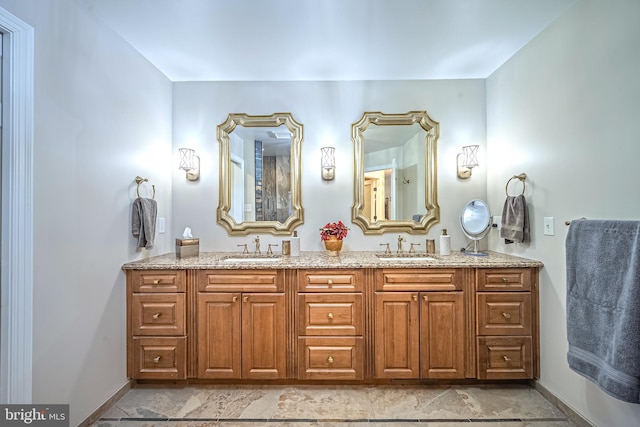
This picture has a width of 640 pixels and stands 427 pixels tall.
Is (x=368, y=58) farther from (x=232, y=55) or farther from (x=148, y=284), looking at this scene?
(x=148, y=284)

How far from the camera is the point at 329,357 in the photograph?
6.97ft

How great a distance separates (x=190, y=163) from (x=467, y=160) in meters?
2.48

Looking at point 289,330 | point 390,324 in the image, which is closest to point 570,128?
point 390,324

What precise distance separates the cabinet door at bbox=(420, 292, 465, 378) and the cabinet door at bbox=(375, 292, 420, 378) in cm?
6

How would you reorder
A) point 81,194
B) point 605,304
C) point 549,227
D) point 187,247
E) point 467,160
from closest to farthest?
point 605,304
point 81,194
point 549,227
point 187,247
point 467,160

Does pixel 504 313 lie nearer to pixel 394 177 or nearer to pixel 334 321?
pixel 334 321

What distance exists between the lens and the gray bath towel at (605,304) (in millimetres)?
1349

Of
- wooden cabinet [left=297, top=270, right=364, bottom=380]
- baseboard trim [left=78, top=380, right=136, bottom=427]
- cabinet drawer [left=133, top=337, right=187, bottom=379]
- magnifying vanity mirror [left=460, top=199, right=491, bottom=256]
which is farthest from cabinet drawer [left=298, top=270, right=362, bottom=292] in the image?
baseboard trim [left=78, top=380, right=136, bottom=427]

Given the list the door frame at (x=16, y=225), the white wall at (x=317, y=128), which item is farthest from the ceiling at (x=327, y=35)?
the door frame at (x=16, y=225)

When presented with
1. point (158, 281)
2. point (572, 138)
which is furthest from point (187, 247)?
point (572, 138)

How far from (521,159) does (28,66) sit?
311 cm

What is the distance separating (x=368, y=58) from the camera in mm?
2369

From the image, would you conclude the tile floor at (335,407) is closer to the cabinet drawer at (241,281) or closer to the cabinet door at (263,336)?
Result: the cabinet door at (263,336)

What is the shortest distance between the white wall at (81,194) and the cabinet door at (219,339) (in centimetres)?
55
